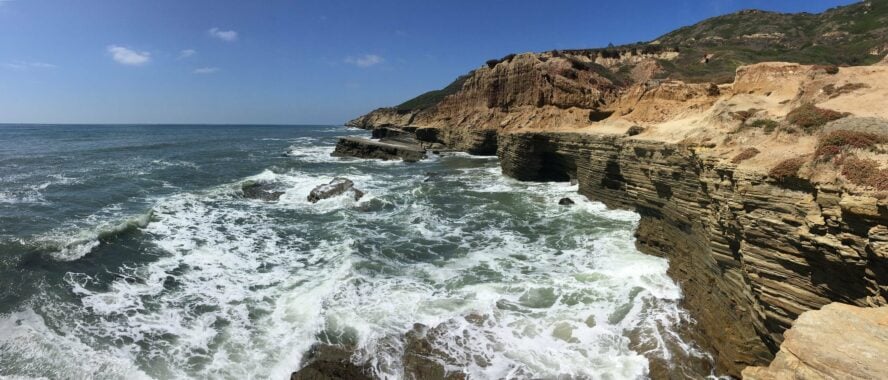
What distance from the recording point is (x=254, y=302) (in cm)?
1201

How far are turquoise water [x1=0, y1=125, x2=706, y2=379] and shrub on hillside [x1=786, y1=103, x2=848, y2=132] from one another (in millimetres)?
5123

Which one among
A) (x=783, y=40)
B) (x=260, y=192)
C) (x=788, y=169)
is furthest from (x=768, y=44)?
(x=788, y=169)

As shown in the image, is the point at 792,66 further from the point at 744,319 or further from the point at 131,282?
the point at 131,282

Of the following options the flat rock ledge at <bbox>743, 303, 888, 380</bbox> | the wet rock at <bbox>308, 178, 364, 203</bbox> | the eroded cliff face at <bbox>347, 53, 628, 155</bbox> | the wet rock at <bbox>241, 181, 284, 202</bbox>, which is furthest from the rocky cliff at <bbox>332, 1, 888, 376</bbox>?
the wet rock at <bbox>241, 181, 284, 202</bbox>

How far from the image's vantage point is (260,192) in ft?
87.7

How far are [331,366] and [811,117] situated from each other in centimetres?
1193

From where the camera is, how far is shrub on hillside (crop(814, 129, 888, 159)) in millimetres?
7582

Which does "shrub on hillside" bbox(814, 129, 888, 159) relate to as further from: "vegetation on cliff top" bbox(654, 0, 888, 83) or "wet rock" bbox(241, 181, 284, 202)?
"vegetation on cliff top" bbox(654, 0, 888, 83)

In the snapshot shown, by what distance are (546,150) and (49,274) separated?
27560 millimetres

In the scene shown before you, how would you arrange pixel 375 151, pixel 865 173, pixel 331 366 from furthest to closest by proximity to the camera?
pixel 375 151 < pixel 331 366 < pixel 865 173

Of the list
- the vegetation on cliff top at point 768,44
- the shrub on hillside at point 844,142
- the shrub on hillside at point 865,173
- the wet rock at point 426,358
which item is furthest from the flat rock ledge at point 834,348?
the vegetation on cliff top at point 768,44

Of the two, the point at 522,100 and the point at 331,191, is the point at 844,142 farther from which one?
the point at 522,100

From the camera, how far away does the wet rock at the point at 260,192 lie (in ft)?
85.0

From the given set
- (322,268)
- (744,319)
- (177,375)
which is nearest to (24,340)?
(177,375)
